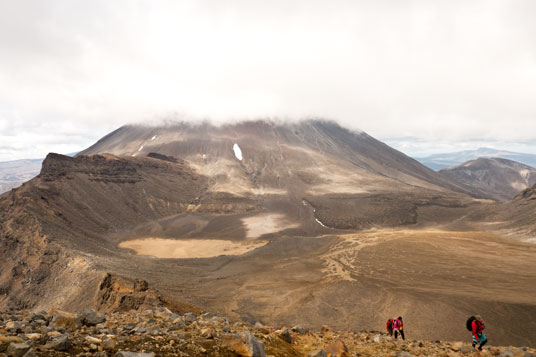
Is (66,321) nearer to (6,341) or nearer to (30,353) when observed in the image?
(6,341)

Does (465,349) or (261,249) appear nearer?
(465,349)

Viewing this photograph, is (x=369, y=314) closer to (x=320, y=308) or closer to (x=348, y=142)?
(x=320, y=308)

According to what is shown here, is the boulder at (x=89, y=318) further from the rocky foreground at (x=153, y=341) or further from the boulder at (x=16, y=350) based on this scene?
the boulder at (x=16, y=350)

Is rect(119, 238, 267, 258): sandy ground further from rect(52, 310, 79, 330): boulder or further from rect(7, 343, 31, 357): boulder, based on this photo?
rect(7, 343, 31, 357): boulder

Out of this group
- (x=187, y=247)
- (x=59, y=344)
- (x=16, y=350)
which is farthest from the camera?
(x=187, y=247)

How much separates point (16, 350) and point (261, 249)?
4656cm

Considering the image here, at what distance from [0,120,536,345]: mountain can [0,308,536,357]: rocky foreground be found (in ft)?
36.3

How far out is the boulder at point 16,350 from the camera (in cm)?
474

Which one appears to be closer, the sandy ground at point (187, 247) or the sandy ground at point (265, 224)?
the sandy ground at point (187, 247)

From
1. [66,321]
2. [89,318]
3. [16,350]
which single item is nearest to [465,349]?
[89,318]

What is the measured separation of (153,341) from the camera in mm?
6637

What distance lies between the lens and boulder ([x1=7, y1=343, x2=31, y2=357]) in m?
4.74

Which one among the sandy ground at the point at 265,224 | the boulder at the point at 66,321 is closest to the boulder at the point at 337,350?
the boulder at the point at 66,321

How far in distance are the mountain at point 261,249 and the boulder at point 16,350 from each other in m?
14.8
